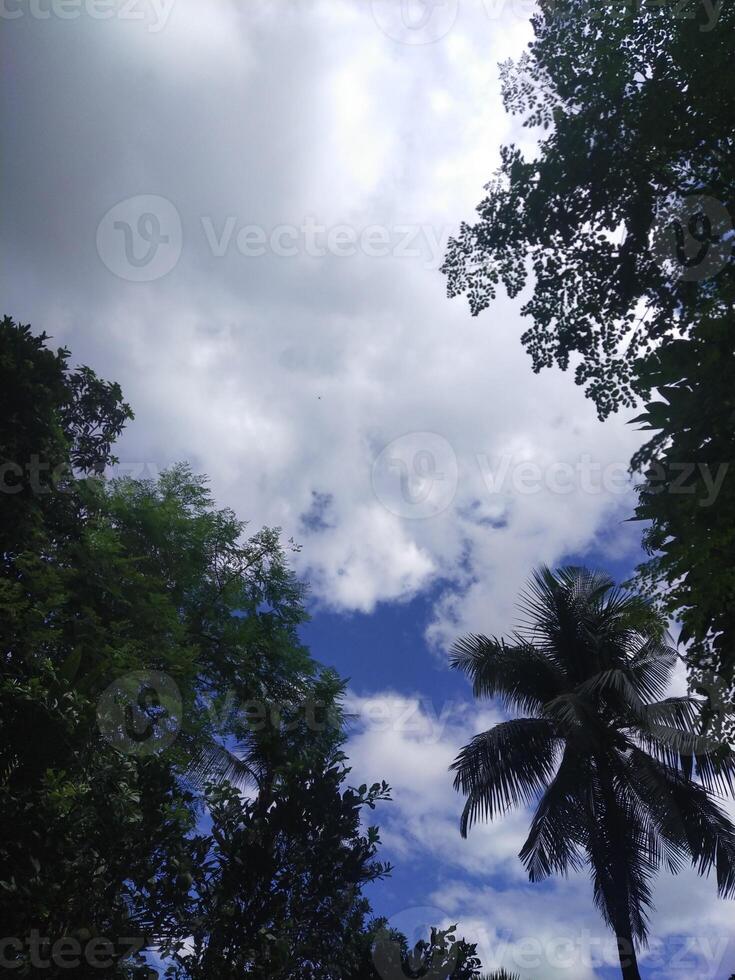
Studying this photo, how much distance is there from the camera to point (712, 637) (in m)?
7.71

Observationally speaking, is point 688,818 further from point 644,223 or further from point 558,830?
point 644,223

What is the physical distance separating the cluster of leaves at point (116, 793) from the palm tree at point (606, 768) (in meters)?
3.70

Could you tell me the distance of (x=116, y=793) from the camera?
8.23 m

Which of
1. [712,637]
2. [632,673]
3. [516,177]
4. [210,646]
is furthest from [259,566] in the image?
[712,637]

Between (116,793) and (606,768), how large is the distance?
1134 centimetres

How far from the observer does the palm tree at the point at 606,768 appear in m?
14.5

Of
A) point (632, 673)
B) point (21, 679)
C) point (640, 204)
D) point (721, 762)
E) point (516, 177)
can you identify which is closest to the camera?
point (721, 762)

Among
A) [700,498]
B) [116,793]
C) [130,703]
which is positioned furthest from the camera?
[130,703]

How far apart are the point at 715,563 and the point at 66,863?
7183mm

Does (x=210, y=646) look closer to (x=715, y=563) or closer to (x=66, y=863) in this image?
(x=66, y=863)

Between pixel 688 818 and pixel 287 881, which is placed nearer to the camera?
pixel 287 881

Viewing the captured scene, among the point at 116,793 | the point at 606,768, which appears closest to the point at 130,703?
the point at 116,793

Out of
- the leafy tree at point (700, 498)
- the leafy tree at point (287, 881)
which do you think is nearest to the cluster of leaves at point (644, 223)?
the leafy tree at point (700, 498)

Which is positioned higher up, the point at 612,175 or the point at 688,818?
the point at 612,175
